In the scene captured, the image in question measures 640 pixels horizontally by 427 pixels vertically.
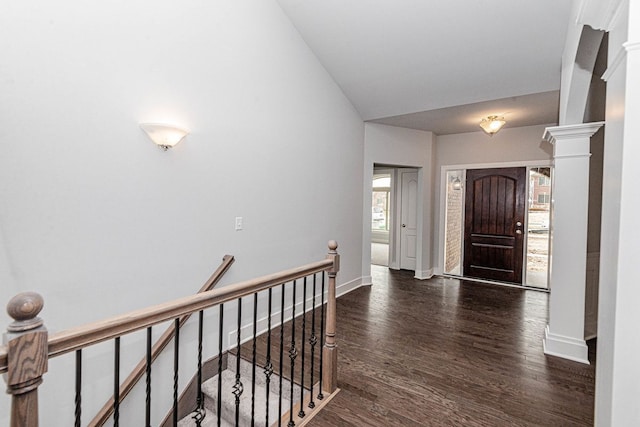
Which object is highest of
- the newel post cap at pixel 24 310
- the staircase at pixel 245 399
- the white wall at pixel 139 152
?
the white wall at pixel 139 152

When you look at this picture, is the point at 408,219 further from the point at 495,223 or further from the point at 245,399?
the point at 245,399

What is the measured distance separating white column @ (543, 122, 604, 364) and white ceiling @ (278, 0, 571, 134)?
957 millimetres

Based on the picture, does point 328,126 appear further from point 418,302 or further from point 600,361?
point 600,361

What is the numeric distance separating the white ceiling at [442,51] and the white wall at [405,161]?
0.70 m

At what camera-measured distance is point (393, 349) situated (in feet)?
9.84

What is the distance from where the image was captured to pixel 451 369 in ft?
8.70

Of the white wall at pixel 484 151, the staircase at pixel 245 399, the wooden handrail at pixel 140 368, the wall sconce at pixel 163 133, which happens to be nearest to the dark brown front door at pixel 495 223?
the white wall at pixel 484 151

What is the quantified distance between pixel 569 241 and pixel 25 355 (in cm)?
358

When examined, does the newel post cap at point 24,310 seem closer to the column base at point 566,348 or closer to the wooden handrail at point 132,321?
the wooden handrail at point 132,321

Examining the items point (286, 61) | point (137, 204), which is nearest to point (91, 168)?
point (137, 204)

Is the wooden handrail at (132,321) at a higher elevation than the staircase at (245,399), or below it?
higher

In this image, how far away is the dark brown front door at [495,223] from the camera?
5.30 m

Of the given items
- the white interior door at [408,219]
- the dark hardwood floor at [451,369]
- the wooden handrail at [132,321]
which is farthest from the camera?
the white interior door at [408,219]

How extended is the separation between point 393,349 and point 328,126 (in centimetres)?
275
